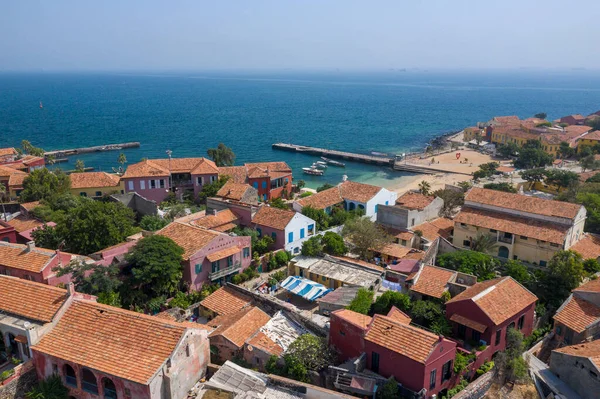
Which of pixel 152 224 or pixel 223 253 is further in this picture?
pixel 152 224

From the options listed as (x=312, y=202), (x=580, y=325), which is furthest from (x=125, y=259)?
(x=580, y=325)

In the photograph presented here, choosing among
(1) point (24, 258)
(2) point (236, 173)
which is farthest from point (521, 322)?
(2) point (236, 173)

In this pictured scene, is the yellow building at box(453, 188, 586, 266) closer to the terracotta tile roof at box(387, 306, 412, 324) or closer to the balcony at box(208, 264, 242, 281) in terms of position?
the terracotta tile roof at box(387, 306, 412, 324)

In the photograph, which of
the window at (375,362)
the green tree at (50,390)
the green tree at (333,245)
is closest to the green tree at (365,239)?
the green tree at (333,245)

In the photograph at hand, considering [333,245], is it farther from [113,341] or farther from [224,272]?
[113,341]

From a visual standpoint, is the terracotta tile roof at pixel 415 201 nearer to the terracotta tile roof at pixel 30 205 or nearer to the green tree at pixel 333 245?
the green tree at pixel 333 245

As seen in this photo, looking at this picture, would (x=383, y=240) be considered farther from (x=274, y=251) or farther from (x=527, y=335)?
(x=527, y=335)
